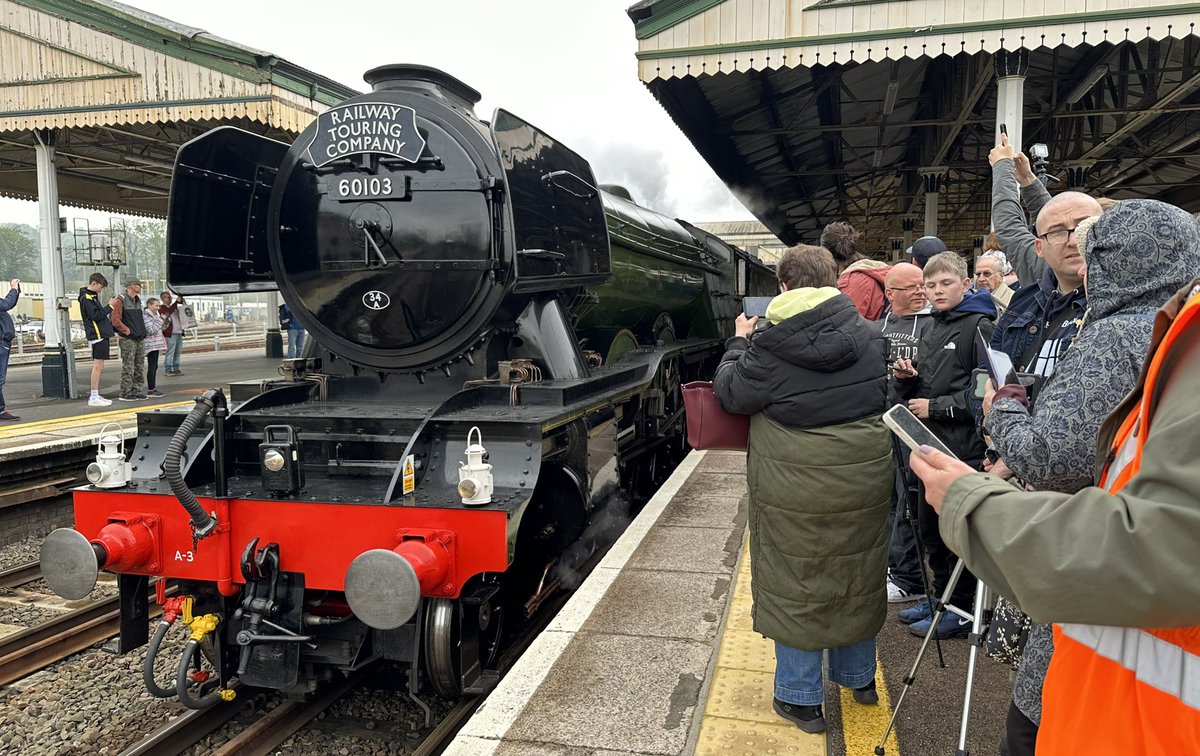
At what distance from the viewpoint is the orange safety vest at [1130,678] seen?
42.1 inches

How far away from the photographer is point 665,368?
631 centimetres

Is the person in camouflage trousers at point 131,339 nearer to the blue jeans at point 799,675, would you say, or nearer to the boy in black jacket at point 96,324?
the boy in black jacket at point 96,324

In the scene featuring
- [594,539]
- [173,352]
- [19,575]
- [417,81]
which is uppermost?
[417,81]

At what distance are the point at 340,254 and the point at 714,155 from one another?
25.2ft

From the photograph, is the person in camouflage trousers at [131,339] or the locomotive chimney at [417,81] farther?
the person in camouflage trousers at [131,339]

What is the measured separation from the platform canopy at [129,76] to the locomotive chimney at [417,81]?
5939mm

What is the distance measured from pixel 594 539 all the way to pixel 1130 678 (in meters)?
3.75

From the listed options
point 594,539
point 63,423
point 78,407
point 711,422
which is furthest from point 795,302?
point 78,407

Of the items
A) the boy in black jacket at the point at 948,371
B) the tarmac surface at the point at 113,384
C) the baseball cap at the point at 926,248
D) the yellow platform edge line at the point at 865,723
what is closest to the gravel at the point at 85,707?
the yellow platform edge line at the point at 865,723

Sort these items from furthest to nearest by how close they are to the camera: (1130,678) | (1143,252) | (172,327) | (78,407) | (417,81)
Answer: (172,327) < (78,407) < (417,81) < (1143,252) < (1130,678)

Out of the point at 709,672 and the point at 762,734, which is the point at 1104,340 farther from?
the point at 709,672

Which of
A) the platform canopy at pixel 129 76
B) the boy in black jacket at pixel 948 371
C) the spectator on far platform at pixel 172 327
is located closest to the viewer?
the boy in black jacket at pixel 948 371

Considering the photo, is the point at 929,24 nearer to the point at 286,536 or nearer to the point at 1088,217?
the point at 1088,217

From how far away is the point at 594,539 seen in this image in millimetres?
4762
